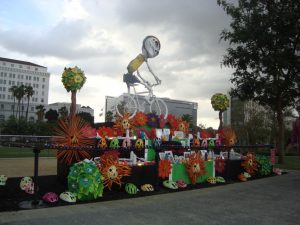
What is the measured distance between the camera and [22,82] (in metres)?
136

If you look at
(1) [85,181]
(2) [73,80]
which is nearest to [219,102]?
(2) [73,80]

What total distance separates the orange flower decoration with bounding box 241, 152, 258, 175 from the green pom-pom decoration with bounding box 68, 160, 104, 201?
710 cm

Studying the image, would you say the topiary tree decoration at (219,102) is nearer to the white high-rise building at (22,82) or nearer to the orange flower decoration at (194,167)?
the orange flower decoration at (194,167)

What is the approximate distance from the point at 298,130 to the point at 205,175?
4.07m

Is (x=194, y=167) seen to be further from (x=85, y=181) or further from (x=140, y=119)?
(x=85, y=181)

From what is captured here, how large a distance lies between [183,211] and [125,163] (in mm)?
2665

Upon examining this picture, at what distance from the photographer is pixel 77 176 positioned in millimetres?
7828

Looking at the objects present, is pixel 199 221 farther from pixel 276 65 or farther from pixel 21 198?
pixel 276 65

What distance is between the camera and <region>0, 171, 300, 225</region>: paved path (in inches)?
240

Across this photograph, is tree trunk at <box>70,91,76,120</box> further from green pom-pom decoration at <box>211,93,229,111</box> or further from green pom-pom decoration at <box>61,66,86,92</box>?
green pom-pom decoration at <box>211,93,229,111</box>

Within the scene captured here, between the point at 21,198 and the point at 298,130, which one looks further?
the point at 298,130

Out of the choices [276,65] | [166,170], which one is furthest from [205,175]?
[276,65]

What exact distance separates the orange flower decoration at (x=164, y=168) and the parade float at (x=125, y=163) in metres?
0.02

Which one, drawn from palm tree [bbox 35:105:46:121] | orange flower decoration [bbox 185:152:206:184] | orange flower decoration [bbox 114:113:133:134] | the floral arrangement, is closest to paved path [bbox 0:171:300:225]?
the floral arrangement
